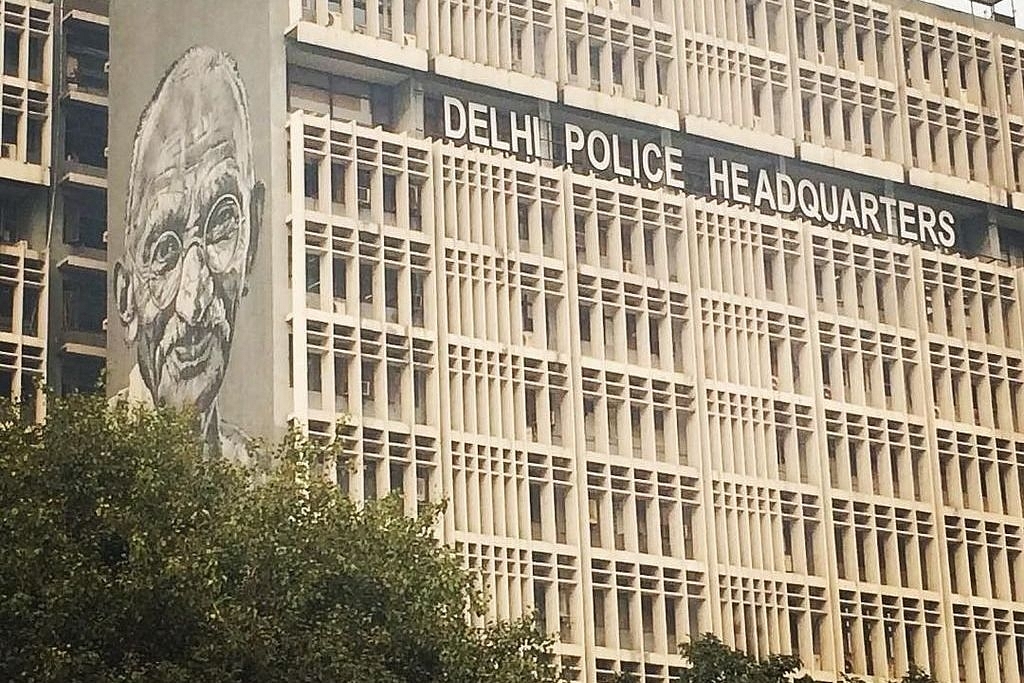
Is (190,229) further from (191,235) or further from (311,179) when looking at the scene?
(311,179)

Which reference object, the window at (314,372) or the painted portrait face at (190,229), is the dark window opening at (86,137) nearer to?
the painted portrait face at (190,229)

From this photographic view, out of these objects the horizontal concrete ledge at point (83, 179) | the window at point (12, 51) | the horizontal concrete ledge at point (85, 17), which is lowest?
the horizontal concrete ledge at point (83, 179)

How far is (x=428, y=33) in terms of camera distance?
6856 cm

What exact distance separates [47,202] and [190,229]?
35.7 ft

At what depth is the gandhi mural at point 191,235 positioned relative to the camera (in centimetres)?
6519

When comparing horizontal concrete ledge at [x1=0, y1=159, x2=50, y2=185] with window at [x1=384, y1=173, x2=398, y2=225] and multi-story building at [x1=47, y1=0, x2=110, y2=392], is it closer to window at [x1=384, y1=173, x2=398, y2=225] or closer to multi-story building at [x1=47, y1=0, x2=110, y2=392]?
multi-story building at [x1=47, y1=0, x2=110, y2=392]

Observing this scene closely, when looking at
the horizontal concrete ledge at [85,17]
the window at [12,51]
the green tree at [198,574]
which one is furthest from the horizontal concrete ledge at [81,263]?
the green tree at [198,574]

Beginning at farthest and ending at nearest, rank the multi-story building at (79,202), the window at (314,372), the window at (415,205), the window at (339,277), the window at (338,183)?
the multi-story building at (79,202) → the window at (415,205) → the window at (338,183) → the window at (339,277) → the window at (314,372)

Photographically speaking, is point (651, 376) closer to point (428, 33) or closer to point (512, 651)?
point (428, 33)

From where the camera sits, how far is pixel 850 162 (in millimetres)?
77500

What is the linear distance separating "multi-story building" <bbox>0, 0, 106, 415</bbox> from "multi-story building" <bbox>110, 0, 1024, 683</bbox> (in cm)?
363

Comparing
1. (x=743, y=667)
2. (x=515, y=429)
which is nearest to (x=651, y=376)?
(x=515, y=429)

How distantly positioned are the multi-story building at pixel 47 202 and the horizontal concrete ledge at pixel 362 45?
13454 mm

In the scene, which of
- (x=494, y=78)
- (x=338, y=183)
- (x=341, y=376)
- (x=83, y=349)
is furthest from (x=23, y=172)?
(x=341, y=376)
